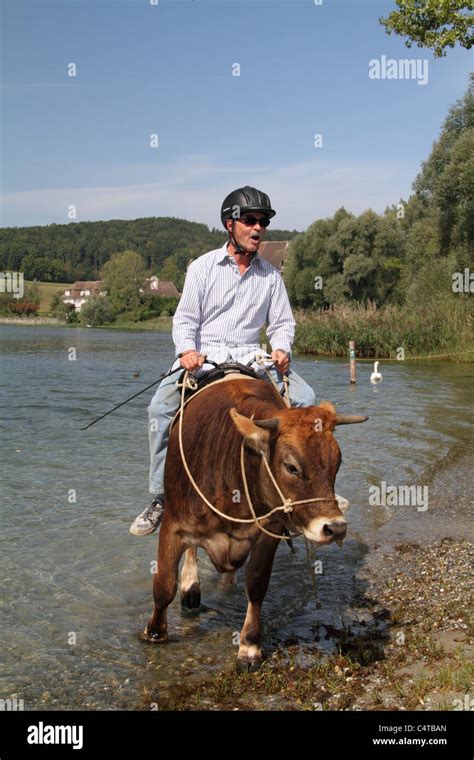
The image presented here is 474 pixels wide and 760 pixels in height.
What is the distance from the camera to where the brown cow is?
432 cm

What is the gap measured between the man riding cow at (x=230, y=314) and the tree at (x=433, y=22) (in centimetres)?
1585

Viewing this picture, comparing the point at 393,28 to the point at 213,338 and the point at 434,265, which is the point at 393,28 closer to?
the point at 213,338

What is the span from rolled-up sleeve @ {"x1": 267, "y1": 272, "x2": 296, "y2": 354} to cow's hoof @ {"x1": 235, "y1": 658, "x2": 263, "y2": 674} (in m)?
2.63

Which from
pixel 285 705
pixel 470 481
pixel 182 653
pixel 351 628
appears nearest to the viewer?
pixel 285 705

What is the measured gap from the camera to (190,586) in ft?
22.1

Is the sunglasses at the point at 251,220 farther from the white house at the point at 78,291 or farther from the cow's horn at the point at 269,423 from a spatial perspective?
the white house at the point at 78,291

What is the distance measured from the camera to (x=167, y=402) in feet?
20.2

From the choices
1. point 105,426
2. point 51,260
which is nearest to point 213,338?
point 105,426

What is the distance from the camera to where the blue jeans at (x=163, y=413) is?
616cm

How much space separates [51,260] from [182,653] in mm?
189789

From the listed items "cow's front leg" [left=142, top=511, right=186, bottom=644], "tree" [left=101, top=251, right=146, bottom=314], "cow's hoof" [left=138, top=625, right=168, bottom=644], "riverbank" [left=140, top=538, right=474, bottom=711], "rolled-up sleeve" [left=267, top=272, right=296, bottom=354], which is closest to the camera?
"riverbank" [left=140, top=538, right=474, bottom=711]

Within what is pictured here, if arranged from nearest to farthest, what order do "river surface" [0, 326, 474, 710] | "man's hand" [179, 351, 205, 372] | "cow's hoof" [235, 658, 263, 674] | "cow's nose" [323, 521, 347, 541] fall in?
"cow's nose" [323, 521, 347, 541]
"cow's hoof" [235, 658, 263, 674]
"river surface" [0, 326, 474, 710]
"man's hand" [179, 351, 205, 372]

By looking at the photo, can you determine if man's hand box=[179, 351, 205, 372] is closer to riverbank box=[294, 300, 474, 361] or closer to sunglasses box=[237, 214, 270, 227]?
sunglasses box=[237, 214, 270, 227]

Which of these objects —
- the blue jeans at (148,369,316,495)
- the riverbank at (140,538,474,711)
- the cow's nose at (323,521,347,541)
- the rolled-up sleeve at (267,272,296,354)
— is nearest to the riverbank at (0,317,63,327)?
the rolled-up sleeve at (267,272,296,354)
